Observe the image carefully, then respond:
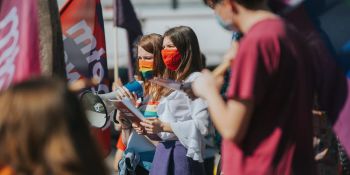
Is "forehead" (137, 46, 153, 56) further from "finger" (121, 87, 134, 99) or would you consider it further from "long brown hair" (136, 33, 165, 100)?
"finger" (121, 87, 134, 99)

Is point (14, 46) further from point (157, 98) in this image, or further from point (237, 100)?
point (157, 98)

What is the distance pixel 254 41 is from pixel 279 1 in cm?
50

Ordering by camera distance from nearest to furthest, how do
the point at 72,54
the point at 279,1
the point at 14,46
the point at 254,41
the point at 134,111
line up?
the point at 254,41 < the point at 279,1 < the point at 14,46 < the point at 134,111 < the point at 72,54

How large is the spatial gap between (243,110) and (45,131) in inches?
38.3

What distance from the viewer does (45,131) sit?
2939mm

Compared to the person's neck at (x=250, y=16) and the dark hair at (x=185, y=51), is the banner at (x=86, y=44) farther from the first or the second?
the person's neck at (x=250, y=16)

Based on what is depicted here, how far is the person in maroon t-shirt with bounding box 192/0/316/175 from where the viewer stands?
12.0 ft

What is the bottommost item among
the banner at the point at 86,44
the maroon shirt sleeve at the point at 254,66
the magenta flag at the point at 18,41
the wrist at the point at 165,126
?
the wrist at the point at 165,126

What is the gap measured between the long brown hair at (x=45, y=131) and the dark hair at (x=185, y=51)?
10.2 ft

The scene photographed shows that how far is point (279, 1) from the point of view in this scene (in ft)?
13.4

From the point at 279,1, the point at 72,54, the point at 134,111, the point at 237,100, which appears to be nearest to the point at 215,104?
the point at 237,100

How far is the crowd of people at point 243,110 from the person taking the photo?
296cm

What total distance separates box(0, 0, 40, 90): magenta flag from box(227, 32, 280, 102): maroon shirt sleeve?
47.4 inches

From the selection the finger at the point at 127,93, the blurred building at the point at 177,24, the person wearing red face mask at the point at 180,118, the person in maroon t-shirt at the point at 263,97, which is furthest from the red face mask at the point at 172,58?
the blurred building at the point at 177,24
